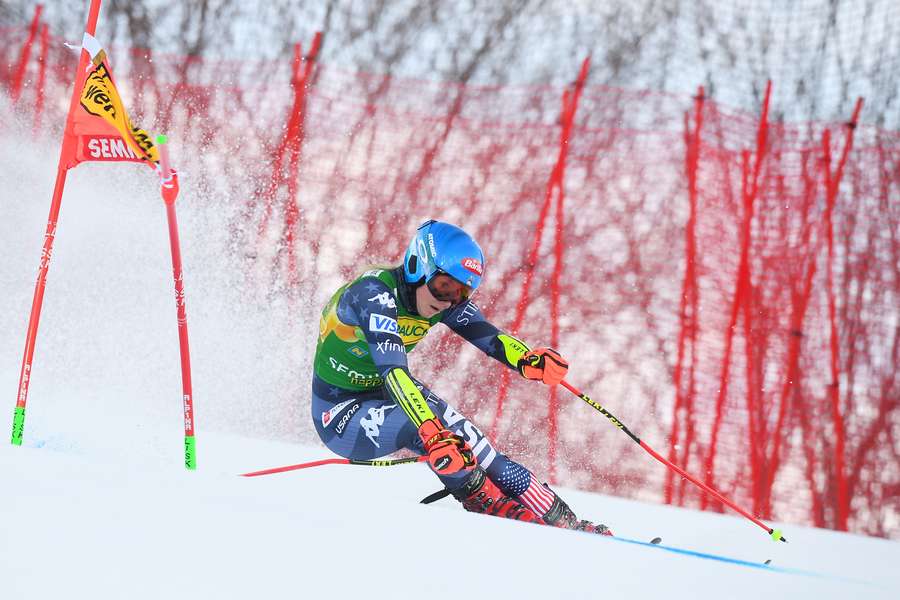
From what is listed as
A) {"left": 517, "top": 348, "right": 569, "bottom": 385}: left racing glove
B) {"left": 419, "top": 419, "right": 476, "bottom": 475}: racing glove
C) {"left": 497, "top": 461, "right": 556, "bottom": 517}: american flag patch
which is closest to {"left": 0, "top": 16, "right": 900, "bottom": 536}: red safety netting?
{"left": 517, "top": 348, "right": 569, "bottom": 385}: left racing glove

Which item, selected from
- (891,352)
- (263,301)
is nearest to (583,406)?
(891,352)

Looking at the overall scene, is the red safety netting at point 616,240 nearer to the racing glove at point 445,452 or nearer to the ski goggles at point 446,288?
the ski goggles at point 446,288

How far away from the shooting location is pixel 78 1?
4.96 metres

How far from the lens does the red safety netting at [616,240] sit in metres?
4.23

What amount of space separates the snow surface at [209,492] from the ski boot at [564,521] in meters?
0.37

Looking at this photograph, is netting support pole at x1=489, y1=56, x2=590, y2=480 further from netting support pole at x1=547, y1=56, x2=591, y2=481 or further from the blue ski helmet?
the blue ski helmet

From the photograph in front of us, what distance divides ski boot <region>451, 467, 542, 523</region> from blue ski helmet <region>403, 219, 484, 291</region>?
0.58 metres

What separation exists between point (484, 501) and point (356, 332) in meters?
0.67

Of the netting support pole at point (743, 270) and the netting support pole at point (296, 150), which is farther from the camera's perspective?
the netting support pole at point (296, 150)

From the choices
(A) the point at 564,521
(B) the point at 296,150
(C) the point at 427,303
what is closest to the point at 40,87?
(B) the point at 296,150

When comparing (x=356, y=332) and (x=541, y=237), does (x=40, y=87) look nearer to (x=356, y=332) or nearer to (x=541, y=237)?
(x=541, y=237)

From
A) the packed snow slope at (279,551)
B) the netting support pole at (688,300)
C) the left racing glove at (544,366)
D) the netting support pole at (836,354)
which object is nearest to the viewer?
the packed snow slope at (279,551)

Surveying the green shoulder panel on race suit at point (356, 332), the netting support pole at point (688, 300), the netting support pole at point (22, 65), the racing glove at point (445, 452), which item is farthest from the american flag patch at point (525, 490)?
the netting support pole at point (22, 65)

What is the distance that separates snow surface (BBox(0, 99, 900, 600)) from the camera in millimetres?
920
